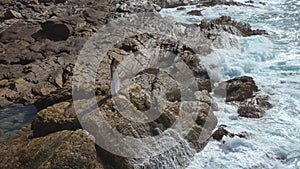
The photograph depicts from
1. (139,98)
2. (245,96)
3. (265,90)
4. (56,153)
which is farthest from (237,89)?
(56,153)

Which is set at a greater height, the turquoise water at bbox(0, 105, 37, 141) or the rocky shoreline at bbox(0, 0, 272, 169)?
the rocky shoreline at bbox(0, 0, 272, 169)

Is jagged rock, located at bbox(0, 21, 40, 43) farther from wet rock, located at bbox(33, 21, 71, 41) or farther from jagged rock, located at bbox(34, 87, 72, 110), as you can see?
jagged rock, located at bbox(34, 87, 72, 110)

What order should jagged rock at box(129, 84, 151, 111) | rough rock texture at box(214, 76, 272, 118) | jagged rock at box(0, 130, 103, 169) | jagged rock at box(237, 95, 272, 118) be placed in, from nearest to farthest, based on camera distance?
jagged rock at box(0, 130, 103, 169)
jagged rock at box(129, 84, 151, 111)
jagged rock at box(237, 95, 272, 118)
rough rock texture at box(214, 76, 272, 118)

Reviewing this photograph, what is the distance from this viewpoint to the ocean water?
885cm

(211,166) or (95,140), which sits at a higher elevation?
(95,140)

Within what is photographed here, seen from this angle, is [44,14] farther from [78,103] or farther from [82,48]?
[78,103]

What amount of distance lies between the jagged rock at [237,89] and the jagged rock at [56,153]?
642 centimetres

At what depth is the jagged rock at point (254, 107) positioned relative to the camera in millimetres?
11109

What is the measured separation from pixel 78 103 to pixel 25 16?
16.9 meters

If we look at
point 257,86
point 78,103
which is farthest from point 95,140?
point 257,86

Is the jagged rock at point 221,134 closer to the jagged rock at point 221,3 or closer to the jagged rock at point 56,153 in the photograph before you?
the jagged rock at point 56,153

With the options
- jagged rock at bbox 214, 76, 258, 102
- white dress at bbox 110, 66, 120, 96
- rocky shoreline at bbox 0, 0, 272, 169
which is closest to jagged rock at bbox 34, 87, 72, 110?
rocky shoreline at bbox 0, 0, 272, 169

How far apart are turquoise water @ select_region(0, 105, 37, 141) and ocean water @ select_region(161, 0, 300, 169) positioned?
5.64m

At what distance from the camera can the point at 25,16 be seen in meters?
23.4
